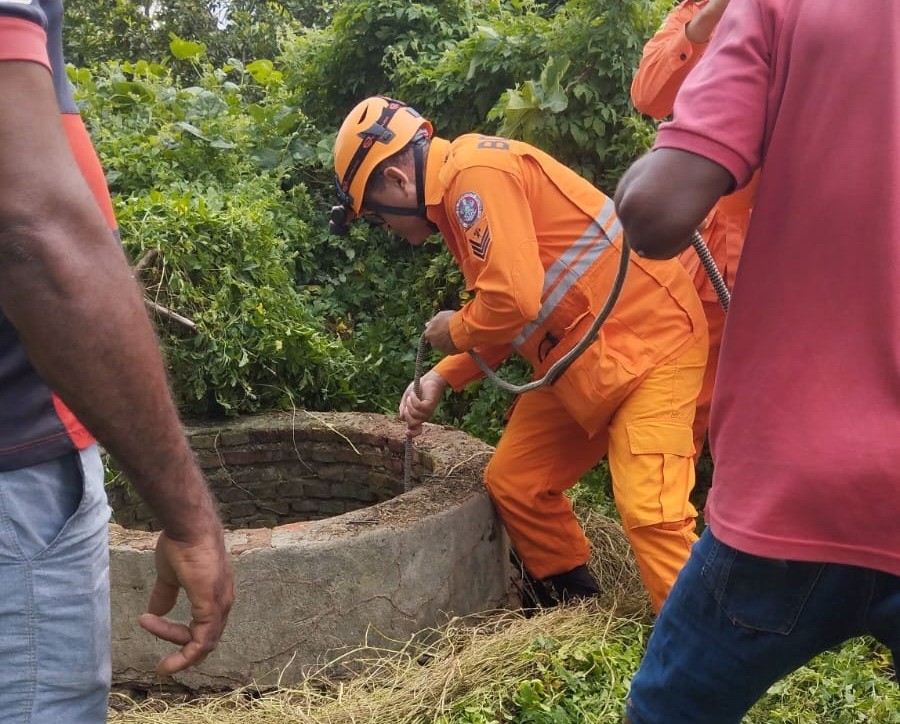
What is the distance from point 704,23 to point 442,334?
4.56ft

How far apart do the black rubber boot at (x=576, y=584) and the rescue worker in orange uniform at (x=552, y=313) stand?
0.14 metres

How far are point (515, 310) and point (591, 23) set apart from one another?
2.23 meters

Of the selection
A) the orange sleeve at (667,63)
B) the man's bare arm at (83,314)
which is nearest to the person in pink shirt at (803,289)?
the man's bare arm at (83,314)

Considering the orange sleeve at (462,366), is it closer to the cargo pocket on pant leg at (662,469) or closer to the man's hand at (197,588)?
the cargo pocket on pant leg at (662,469)

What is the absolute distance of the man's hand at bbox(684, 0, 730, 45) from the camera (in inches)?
111

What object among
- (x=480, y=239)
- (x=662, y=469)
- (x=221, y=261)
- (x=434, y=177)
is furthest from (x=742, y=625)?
(x=221, y=261)

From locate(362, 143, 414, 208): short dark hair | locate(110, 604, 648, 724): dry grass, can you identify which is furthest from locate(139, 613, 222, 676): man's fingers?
locate(362, 143, 414, 208): short dark hair

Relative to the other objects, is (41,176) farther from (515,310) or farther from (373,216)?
(373,216)

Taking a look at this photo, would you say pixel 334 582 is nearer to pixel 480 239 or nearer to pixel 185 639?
pixel 480 239

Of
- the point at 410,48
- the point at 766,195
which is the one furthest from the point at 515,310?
the point at 410,48

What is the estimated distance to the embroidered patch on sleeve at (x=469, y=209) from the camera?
3.21 meters

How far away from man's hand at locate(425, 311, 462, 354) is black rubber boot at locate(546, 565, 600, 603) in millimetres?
989

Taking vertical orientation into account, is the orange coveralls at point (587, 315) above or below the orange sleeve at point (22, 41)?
below

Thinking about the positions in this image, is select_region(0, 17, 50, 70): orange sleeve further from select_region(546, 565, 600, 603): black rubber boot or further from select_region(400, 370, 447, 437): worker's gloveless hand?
select_region(546, 565, 600, 603): black rubber boot
